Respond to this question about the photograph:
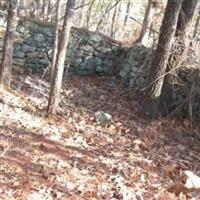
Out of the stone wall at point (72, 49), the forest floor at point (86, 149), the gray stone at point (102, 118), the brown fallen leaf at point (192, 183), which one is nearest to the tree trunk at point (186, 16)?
the forest floor at point (86, 149)

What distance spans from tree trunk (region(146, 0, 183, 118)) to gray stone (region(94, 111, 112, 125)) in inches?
41.5

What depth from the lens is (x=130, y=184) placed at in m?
6.22

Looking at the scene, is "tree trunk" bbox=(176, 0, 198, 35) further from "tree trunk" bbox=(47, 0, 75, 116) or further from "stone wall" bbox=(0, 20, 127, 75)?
"stone wall" bbox=(0, 20, 127, 75)

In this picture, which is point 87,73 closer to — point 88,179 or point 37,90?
point 37,90

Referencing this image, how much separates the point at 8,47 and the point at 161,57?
3.31m

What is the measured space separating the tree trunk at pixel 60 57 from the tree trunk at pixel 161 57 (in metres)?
2.10

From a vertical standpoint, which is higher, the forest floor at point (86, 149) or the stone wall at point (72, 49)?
the stone wall at point (72, 49)

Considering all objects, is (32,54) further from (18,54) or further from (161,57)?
(161,57)

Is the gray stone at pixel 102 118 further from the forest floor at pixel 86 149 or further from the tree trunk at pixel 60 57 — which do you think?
the tree trunk at pixel 60 57

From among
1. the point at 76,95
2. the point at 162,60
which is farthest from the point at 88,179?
the point at 76,95

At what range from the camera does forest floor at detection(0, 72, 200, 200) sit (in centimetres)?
589

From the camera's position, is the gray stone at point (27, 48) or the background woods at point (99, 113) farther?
the gray stone at point (27, 48)

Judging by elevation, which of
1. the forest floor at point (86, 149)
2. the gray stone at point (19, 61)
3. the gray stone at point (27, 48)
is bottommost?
the forest floor at point (86, 149)

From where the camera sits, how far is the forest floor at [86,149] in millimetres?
5895
